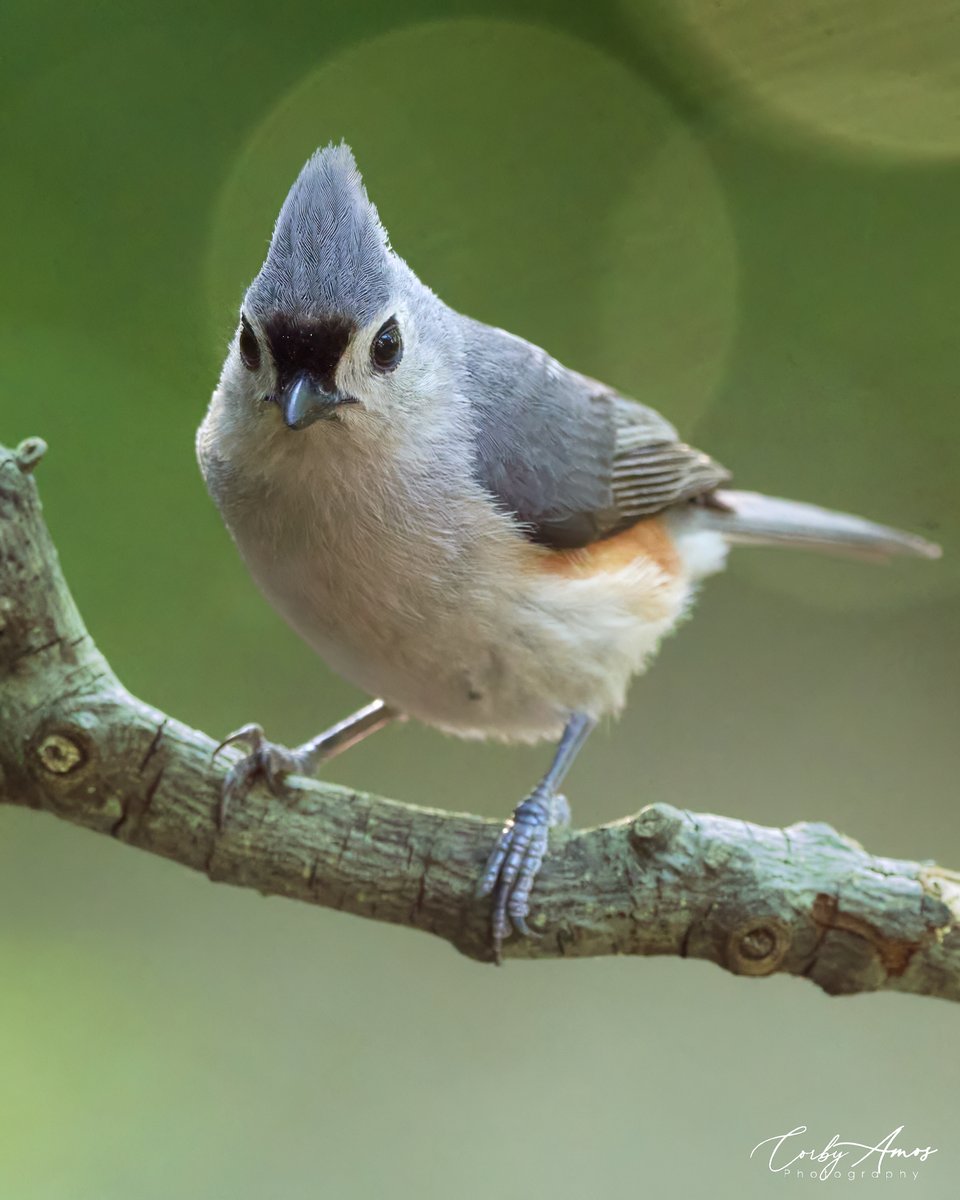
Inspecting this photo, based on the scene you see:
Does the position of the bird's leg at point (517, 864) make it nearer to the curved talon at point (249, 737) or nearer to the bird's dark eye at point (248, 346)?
the curved talon at point (249, 737)

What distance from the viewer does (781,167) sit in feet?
7.60

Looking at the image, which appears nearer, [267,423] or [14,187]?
[267,423]

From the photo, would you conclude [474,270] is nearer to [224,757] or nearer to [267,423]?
[267,423]

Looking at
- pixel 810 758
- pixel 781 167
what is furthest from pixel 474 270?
pixel 810 758

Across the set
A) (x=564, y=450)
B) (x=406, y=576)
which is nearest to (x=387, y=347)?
(x=406, y=576)

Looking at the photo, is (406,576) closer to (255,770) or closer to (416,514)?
(416,514)

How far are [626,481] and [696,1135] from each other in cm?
123

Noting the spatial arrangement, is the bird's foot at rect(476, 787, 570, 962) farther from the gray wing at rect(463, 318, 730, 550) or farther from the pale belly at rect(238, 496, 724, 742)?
the gray wing at rect(463, 318, 730, 550)

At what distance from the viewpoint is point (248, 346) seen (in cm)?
144

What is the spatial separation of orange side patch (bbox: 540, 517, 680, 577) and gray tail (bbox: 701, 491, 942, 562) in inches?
7.7

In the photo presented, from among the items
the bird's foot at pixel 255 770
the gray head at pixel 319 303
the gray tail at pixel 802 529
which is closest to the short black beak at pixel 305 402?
the gray head at pixel 319 303

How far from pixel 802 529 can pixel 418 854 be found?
1.13 m

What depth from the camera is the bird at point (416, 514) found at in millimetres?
1395

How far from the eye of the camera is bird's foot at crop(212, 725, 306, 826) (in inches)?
59.6
